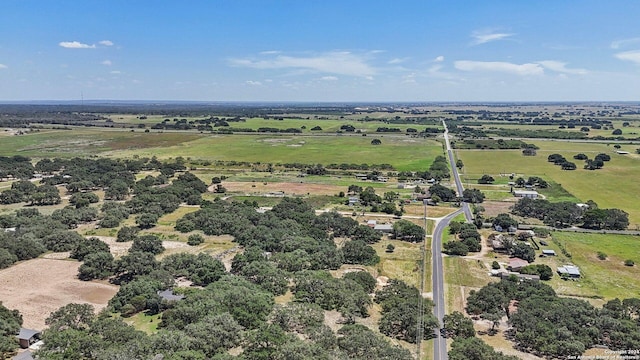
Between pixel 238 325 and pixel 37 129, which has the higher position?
pixel 37 129

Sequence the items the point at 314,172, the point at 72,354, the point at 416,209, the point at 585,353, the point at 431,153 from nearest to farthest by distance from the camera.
A: the point at 72,354 → the point at 585,353 → the point at 416,209 → the point at 314,172 → the point at 431,153

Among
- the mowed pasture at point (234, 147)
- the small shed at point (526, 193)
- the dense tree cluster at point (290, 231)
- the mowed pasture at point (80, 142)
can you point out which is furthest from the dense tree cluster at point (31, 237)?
the small shed at point (526, 193)

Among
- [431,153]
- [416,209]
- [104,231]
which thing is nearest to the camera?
[104,231]

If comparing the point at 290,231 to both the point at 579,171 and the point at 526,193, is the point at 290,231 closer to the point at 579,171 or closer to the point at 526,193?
the point at 526,193

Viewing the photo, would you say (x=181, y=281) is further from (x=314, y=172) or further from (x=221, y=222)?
(x=314, y=172)

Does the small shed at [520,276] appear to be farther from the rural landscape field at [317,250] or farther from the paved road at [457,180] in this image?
the paved road at [457,180]

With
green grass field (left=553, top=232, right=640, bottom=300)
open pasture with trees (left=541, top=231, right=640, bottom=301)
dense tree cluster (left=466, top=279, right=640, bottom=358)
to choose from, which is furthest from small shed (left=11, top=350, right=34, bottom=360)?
green grass field (left=553, top=232, right=640, bottom=300)

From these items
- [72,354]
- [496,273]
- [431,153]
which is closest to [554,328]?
[496,273]
